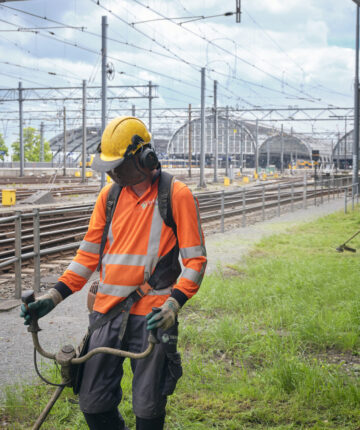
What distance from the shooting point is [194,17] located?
19.8 m

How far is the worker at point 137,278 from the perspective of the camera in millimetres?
2760

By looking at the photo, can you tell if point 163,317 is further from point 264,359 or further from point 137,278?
point 264,359

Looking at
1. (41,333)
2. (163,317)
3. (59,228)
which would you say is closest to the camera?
(163,317)

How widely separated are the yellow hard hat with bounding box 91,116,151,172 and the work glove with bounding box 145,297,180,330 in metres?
0.77

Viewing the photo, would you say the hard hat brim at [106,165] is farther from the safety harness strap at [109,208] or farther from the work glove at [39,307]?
the work glove at [39,307]

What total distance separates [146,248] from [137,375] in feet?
2.10

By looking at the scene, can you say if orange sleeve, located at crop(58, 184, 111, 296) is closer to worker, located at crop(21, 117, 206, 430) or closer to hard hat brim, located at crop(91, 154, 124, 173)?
worker, located at crop(21, 117, 206, 430)

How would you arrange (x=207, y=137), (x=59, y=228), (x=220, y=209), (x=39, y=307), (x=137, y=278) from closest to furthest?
(x=39, y=307)
(x=137, y=278)
(x=59, y=228)
(x=220, y=209)
(x=207, y=137)

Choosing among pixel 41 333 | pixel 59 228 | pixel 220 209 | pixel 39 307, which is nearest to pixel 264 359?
pixel 41 333

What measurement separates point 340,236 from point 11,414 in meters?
10.8

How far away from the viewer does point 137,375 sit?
2.79 metres

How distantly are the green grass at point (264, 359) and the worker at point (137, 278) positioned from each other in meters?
1.06

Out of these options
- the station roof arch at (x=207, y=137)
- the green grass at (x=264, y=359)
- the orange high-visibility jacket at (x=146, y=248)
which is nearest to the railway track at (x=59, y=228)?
the green grass at (x=264, y=359)

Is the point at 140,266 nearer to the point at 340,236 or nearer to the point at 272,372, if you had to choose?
the point at 272,372
